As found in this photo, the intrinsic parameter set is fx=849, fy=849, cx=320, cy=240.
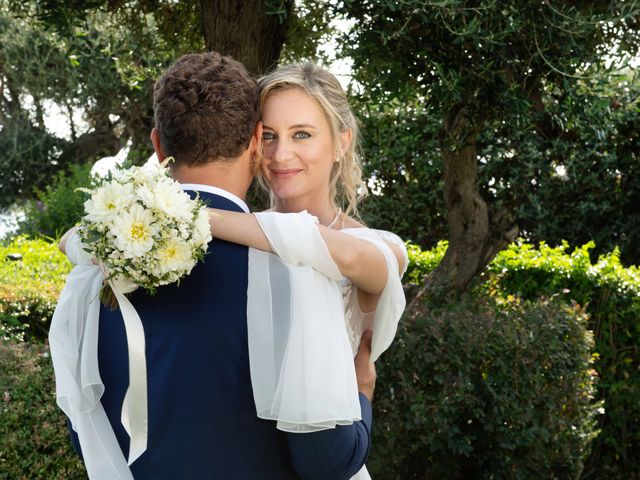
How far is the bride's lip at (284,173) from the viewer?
A: 108 inches

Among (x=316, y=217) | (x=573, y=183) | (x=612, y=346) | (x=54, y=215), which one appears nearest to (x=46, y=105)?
(x=54, y=215)

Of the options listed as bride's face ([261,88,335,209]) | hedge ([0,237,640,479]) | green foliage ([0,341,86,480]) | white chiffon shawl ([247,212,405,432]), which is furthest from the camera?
hedge ([0,237,640,479])

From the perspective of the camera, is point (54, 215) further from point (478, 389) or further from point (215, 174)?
point (215, 174)

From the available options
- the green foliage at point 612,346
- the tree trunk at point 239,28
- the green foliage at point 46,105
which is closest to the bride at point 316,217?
the tree trunk at point 239,28

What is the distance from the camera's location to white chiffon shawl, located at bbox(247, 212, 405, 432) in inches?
75.9

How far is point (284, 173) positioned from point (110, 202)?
986 millimetres

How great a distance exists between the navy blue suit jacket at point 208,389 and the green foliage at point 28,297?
3.00m

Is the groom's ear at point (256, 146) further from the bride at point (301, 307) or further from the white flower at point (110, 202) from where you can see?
the white flower at point (110, 202)

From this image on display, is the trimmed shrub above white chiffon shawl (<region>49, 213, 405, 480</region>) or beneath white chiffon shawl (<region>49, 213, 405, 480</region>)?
beneath

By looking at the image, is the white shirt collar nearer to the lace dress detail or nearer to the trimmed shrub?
the lace dress detail

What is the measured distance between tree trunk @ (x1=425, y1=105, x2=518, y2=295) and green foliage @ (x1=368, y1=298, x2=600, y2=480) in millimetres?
800

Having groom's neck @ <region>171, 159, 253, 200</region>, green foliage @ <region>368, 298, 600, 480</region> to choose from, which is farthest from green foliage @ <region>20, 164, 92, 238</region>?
groom's neck @ <region>171, 159, 253, 200</region>

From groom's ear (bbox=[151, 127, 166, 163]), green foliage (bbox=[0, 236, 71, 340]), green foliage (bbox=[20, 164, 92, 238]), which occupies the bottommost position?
green foliage (bbox=[20, 164, 92, 238])

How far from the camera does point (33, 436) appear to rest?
139 inches
